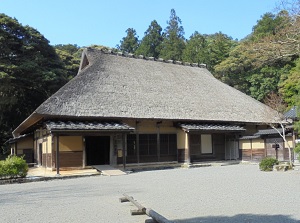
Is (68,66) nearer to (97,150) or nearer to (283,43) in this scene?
(97,150)

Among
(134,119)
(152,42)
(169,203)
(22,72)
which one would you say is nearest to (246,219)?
(169,203)

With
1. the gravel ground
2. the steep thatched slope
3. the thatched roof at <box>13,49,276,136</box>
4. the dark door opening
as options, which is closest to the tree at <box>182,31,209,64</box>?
the thatched roof at <box>13,49,276,136</box>

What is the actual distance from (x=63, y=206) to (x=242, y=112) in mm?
16802

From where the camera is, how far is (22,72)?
25.1 m

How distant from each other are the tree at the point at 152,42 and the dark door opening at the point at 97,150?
28.7m

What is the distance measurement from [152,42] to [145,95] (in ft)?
102

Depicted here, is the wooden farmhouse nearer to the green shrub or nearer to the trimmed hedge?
the trimmed hedge

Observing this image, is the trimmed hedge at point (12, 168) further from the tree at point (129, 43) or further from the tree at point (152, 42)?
the tree at point (129, 43)

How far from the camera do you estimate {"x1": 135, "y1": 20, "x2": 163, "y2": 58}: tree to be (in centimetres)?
4663

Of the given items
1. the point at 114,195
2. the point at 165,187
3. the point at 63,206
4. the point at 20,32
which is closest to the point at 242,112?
the point at 165,187

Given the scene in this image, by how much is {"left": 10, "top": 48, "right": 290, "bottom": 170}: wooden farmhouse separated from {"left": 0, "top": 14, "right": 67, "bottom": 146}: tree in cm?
375

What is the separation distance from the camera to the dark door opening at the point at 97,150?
1795 centimetres

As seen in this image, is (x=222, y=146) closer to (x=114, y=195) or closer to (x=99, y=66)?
(x=99, y=66)

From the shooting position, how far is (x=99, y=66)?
2028 centimetres
